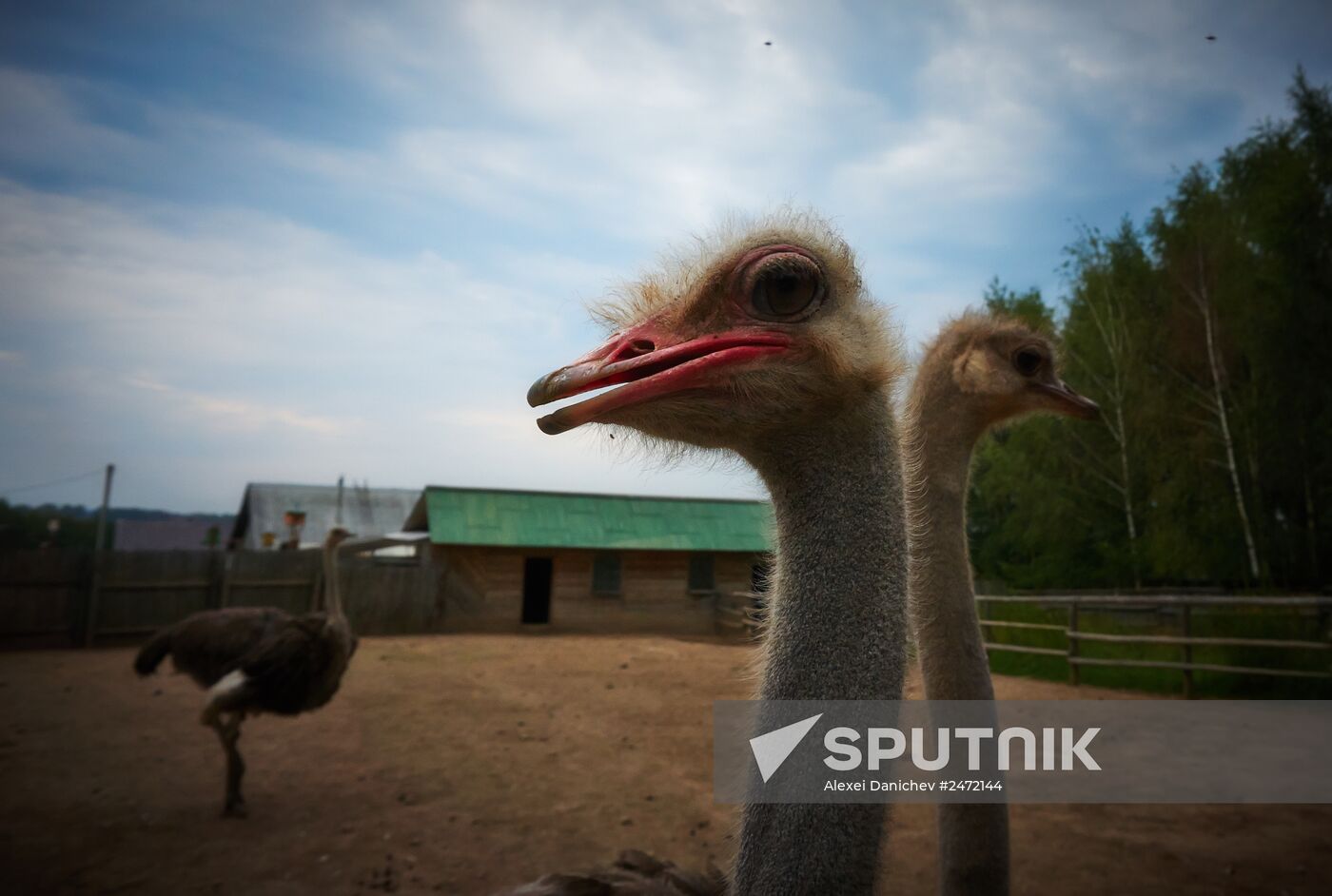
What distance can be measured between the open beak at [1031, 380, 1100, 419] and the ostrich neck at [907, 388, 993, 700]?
51 cm

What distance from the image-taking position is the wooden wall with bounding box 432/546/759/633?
15305 mm

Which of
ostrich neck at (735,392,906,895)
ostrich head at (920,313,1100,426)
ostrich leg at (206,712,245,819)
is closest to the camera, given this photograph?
ostrich neck at (735,392,906,895)

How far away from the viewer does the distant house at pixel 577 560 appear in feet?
50.8

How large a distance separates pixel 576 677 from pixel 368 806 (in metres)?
5.14

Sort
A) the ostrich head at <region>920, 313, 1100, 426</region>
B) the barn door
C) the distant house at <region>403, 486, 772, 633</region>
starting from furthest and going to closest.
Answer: the barn door, the distant house at <region>403, 486, 772, 633</region>, the ostrich head at <region>920, 313, 1100, 426</region>

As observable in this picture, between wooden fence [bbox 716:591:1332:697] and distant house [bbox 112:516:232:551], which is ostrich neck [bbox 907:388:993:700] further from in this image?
distant house [bbox 112:516:232:551]

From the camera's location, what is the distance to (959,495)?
2.49 meters

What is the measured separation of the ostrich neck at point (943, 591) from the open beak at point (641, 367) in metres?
0.75

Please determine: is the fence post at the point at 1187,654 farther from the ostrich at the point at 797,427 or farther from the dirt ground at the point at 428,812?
the ostrich at the point at 797,427

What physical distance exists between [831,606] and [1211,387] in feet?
51.5

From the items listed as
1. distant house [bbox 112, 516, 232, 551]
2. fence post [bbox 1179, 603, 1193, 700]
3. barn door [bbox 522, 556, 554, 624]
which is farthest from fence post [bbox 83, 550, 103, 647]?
distant house [bbox 112, 516, 232, 551]

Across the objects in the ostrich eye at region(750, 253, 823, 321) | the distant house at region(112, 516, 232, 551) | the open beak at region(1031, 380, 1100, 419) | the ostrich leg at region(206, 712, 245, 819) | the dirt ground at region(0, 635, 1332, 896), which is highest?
the open beak at region(1031, 380, 1100, 419)

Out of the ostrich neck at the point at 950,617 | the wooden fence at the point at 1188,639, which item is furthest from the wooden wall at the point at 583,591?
the ostrich neck at the point at 950,617

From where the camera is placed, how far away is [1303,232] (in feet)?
40.6
